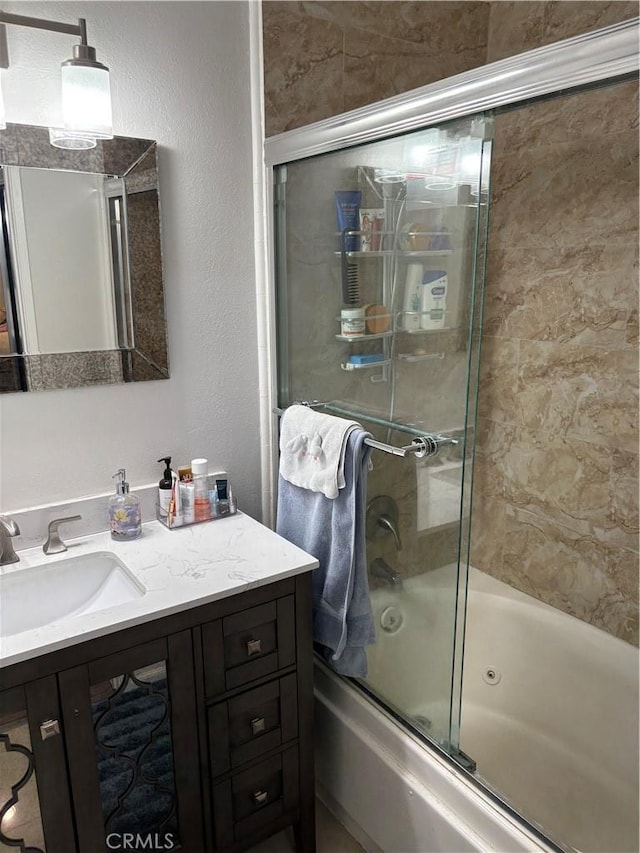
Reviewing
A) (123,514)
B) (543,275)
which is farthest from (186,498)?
(543,275)

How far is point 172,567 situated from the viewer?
1.51 meters

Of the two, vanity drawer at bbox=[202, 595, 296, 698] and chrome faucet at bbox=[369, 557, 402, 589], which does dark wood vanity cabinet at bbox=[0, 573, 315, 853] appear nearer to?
vanity drawer at bbox=[202, 595, 296, 698]

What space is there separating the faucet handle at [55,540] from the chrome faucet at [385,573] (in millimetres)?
753

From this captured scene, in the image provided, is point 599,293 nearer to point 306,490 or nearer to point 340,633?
point 306,490

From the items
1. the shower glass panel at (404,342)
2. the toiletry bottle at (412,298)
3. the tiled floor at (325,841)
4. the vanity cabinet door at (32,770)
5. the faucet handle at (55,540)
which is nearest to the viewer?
the vanity cabinet door at (32,770)

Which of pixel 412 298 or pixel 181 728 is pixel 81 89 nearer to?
pixel 412 298

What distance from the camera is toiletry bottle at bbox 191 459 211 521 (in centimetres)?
175

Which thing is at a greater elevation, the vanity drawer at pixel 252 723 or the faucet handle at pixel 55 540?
the faucet handle at pixel 55 540

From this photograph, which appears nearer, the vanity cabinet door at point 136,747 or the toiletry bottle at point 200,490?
the vanity cabinet door at point 136,747

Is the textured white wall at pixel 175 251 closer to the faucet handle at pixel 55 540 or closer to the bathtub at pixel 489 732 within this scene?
the faucet handle at pixel 55 540

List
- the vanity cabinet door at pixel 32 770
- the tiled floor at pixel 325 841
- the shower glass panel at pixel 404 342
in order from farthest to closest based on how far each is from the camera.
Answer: the tiled floor at pixel 325 841 < the shower glass panel at pixel 404 342 < the vanity cabinet door at pixel 32 770

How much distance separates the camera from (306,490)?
169cm

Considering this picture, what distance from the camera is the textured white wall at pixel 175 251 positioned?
1.54m

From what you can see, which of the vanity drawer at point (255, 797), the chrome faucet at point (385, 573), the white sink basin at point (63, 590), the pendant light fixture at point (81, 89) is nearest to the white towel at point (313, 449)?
the chrome faucet at point (385, 573)
